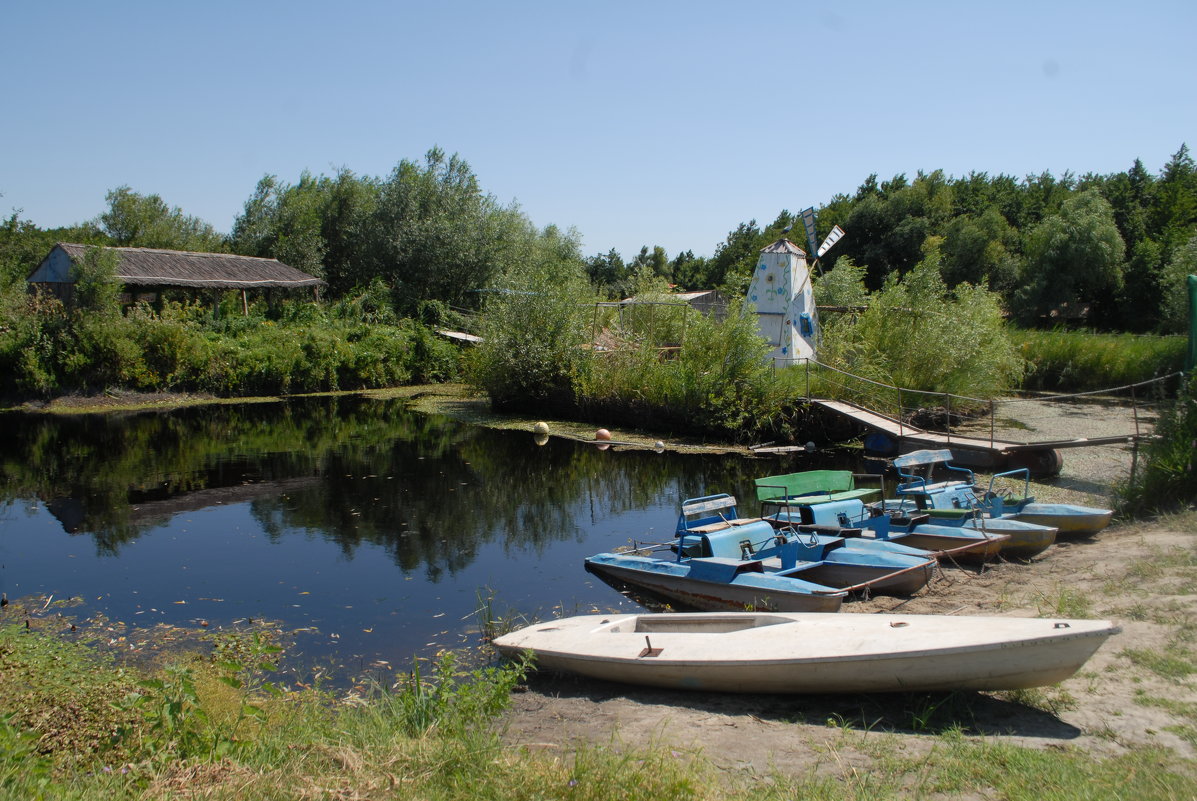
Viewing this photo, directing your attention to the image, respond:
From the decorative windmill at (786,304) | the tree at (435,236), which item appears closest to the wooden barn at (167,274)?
the tree at (435,236)

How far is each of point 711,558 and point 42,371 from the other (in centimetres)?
2697

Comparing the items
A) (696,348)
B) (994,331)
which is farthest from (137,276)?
(994,331)

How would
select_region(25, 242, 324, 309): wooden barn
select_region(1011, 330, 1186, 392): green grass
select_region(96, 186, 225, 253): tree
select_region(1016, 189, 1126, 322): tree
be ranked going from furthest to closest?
select_region(96, 186, 225, 253): tree → select_region(1016, 189, 1126, 322): tree → select_region(25, 242, 324, 309): wooden barn → select_region(1011, 330, 1186, 392): green grass

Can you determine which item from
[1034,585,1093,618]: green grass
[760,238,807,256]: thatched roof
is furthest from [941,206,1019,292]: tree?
[1034,585,1093,618]: green grass

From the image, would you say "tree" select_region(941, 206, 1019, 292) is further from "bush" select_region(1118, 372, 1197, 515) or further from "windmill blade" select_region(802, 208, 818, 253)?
"bush" select_region(1118, 372, 1197, 515)

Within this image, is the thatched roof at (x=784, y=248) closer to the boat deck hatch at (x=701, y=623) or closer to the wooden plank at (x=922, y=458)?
the wooden plank at (x=922, y=458)

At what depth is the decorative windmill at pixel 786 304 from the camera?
23.6 m

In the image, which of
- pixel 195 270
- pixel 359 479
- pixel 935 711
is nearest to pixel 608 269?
pixel 195 270

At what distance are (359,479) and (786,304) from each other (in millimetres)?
13368

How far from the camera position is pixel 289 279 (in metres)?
39.4

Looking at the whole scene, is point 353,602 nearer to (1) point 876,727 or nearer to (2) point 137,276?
(1) point 876,727

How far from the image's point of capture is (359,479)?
16.3 meters

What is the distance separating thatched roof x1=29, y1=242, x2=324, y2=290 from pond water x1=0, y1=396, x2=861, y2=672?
11.7 metres

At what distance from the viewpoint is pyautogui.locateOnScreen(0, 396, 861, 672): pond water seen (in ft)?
30.9
